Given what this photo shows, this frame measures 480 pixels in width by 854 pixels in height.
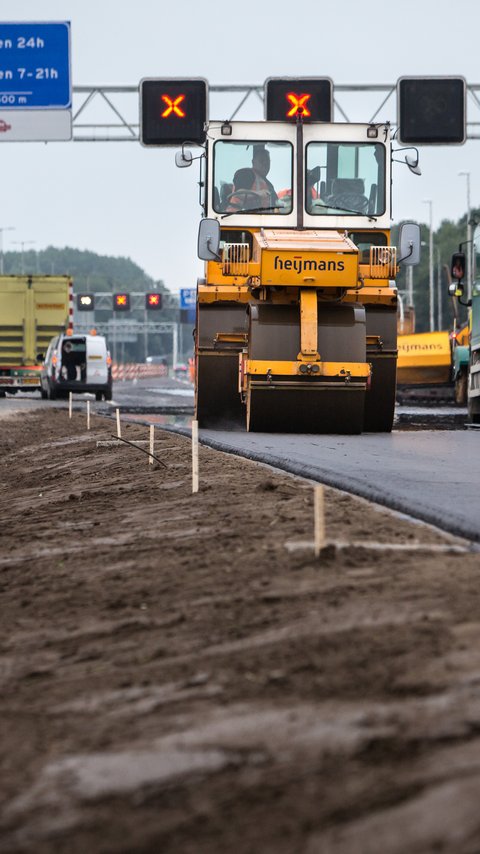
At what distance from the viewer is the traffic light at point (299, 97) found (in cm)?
2820

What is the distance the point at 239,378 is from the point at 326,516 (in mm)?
10315

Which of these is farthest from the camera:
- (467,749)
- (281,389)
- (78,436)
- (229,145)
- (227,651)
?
(78,436)

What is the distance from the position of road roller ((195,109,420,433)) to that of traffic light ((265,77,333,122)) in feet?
27.3

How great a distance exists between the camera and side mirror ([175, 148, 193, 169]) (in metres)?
18.9

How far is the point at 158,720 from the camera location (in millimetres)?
4512

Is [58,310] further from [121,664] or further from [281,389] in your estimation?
[121,664]

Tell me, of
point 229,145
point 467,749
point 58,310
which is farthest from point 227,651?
point 58,310

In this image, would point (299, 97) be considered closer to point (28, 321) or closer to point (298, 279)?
point (298, 279)

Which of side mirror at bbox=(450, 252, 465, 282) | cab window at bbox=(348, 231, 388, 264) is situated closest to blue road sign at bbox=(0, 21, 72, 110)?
side mirror at bbox=(450, 252, 465, 282)

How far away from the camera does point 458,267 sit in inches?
880

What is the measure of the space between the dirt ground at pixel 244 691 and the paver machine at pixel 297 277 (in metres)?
9.44

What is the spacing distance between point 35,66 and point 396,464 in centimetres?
2003

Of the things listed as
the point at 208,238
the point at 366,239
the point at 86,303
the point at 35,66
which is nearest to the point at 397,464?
the point at 208,238

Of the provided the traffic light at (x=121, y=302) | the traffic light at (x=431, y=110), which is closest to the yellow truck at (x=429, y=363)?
the traffic light at (x=431, y=110)
